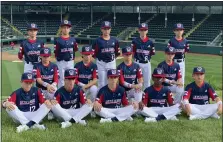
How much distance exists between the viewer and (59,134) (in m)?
6.19

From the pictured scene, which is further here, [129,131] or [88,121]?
[88,121]

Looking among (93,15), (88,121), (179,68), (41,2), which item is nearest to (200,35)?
(93,15)

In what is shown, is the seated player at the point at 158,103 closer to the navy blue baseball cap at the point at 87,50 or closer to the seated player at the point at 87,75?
the seated player at the point at 87,75

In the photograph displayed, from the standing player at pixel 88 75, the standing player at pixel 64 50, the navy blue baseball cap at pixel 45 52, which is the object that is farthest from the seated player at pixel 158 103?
the navy blue baseball cap at pixel 45 52

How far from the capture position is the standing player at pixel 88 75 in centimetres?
764

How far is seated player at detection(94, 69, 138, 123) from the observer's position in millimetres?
6961

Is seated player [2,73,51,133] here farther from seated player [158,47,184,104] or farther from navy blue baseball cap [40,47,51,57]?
seated player [158,47,184,104]

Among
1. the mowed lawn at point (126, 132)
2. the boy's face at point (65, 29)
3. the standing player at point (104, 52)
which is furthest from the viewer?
the standing player at point (104, 52)

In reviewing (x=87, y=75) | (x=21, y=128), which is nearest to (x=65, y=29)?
(x=87, y=75)

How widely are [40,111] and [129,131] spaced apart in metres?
1.76

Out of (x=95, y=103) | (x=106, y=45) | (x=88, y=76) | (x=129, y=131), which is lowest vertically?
(x=129, y=131)

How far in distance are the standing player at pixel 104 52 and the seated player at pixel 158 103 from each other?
4.61 ft

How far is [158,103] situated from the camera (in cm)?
746

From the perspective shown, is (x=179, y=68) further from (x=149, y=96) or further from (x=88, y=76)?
(x=88, y=76)
